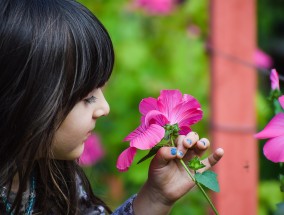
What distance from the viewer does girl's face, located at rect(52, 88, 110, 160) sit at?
4.61 feet

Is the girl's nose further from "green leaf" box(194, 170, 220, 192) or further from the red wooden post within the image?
the red wooden post

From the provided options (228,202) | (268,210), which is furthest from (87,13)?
(268,210)

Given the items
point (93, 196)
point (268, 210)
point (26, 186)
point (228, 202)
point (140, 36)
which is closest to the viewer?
point (26, 186)

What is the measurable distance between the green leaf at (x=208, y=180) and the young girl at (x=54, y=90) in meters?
0.14

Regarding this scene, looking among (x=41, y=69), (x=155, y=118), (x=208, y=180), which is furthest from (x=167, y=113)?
(x=41, y=69)

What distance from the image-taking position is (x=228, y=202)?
94.0 inches

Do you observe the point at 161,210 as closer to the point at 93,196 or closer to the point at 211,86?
the point at 93,196

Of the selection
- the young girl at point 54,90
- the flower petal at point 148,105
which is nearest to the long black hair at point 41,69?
the young girl at point 54,90

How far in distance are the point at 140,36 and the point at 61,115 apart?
206 centimetres

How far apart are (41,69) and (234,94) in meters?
1.17

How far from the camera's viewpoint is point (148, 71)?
3.28m

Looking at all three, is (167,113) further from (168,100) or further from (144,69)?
(144,69)

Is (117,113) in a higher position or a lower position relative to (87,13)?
lower

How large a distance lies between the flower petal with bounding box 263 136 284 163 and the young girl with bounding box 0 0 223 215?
142 mm
